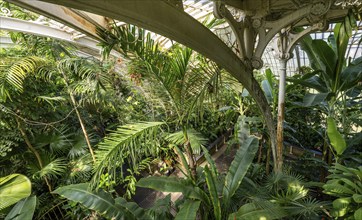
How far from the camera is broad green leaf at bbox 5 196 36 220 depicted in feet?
6.19

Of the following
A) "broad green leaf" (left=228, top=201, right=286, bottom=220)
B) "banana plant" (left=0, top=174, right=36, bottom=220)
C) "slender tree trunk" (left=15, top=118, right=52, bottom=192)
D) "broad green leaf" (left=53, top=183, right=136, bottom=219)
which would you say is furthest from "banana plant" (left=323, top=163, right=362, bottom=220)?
"slender tree trunk" (left=15, top=118, right=52, bottom=192)

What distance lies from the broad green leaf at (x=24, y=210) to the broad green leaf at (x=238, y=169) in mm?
1849

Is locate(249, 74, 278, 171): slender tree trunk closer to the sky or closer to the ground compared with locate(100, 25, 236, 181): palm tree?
closer to the ground

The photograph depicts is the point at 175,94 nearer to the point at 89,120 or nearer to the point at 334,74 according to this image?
the point at 334,74

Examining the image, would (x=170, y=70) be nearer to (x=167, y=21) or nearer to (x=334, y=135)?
(x=167, y=21)

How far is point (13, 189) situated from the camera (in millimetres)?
2105

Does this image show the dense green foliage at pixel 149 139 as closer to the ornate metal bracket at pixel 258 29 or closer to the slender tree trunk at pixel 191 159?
the slender tree trunk at pixel 191 159

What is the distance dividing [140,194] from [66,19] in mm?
3047

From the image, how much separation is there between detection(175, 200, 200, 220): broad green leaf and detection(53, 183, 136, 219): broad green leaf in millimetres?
471

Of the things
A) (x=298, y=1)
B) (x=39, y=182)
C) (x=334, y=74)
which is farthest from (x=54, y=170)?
(x=334, y=74)

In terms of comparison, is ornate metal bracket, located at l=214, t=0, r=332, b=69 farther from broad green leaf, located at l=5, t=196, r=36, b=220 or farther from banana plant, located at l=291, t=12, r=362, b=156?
broad green leaf, located at l=5, t=196, r=36, b=220

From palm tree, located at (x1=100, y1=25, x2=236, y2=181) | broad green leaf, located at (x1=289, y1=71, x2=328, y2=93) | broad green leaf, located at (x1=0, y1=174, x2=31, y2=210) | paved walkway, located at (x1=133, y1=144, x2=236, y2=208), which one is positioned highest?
palm tree, located at (x1=100, y1=25, x2=236, y2=181)

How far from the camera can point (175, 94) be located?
1.67 metres

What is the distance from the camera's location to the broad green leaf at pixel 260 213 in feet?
5.44
